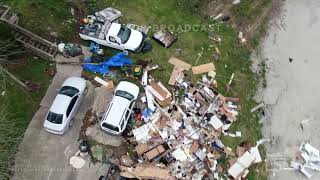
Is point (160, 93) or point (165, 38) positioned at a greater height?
point (165, 38)

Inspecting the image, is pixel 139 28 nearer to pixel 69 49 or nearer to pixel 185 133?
pixel 69 49

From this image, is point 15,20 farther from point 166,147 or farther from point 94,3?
point 166,147

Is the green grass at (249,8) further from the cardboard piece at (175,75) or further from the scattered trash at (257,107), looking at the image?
the scattered trash at (257,107)

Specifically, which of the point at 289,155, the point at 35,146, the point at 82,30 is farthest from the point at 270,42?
the point at 35,146

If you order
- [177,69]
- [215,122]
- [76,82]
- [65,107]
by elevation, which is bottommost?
[65,107]

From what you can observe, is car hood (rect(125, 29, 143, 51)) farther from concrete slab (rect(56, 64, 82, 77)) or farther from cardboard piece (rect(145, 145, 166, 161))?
cardboard piece (rect(145, 145, 166, 161))

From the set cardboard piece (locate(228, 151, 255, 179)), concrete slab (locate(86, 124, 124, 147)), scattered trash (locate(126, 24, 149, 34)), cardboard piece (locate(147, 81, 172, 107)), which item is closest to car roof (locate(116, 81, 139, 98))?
cardboard piece (locate(147, 81, 172, 107))

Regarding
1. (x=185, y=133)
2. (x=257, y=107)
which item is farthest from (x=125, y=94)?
(x=257, y=107)

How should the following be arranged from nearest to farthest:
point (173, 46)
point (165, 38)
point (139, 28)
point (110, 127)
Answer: point (110, 127)
point (165, 38)
point (173, 46)
point (139, 28)
